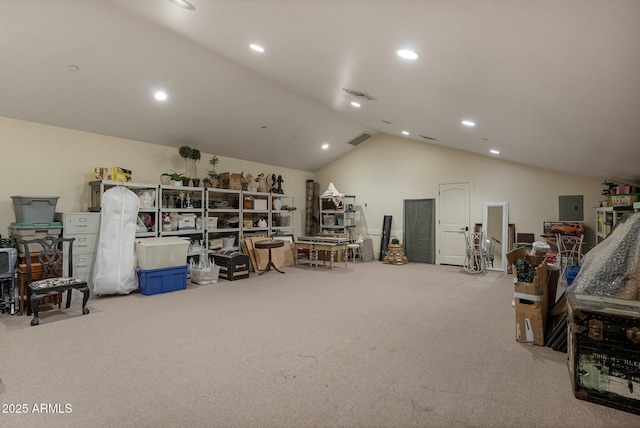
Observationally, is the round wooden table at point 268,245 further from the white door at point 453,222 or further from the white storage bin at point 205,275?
the white door at point 453,222

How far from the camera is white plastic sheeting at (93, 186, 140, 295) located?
16.2 feet

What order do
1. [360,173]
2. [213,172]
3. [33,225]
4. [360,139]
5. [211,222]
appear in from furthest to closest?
1. [360,173]
2. [360,139]
3. [213,172]
4. [211,222]
5. [33,225]

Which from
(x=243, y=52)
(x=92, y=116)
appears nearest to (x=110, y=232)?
(x=92, y=116)

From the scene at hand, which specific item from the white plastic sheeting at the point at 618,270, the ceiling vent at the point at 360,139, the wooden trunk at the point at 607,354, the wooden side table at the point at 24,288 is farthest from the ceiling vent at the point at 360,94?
the wooden side table at the point at 24,288

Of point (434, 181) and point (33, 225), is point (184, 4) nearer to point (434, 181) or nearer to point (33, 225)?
point (33, 225)

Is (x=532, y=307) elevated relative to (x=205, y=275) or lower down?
elevated

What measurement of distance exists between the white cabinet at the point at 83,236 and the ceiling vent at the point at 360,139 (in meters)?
6.44

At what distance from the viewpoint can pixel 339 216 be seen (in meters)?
9.45

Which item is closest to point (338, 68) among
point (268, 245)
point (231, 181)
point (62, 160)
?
point (268, 245)

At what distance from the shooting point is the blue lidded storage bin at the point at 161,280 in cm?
510

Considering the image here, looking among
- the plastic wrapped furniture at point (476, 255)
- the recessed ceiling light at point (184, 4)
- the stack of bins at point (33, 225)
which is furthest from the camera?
the plastic wrapped furniture at point (476, 255)

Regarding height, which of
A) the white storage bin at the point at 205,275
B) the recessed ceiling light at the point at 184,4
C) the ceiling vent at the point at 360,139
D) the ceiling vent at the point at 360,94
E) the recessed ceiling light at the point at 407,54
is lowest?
the white storage bin at the point at 205,275

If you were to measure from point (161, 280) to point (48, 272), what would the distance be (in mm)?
1467

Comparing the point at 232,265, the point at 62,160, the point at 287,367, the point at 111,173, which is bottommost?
the point at 287,367
